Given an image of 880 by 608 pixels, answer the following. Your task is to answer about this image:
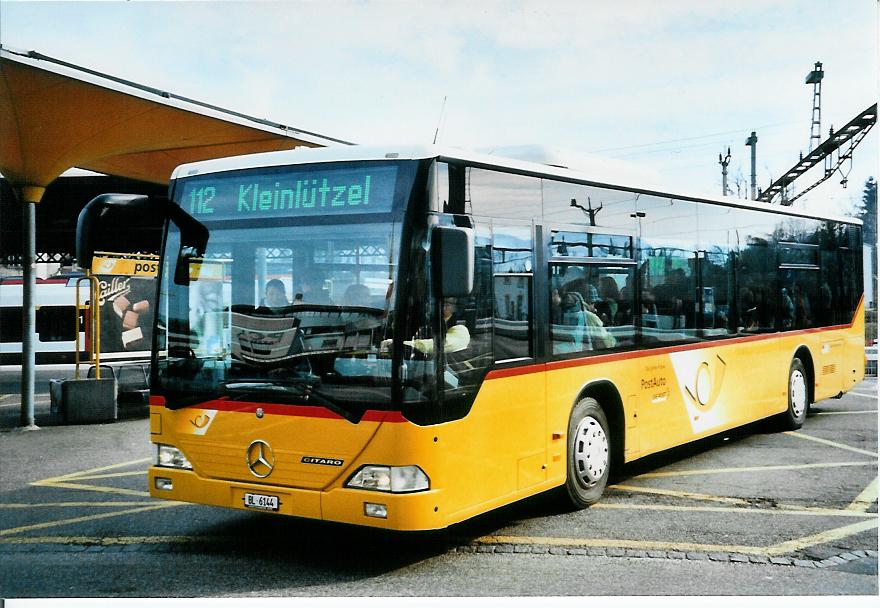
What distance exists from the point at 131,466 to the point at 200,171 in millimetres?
4868

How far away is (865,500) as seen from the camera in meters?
8.33

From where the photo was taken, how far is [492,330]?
6602 mm

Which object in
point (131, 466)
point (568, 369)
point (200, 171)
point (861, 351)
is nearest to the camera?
point (200, 171)

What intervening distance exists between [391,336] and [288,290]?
782mm

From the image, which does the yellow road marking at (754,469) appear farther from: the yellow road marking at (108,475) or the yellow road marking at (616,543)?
the yellow road marking at (108,475)

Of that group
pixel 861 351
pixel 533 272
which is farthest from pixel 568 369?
pixel 861 351

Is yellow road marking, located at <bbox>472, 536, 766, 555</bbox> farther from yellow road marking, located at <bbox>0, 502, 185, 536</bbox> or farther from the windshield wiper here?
yellow road marking, located at <bbox>0, 502, 185, 536</bbox>

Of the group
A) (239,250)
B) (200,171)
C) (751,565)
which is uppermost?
(200,171)

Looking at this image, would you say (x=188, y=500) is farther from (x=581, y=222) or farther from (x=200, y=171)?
(x=581, y=222)

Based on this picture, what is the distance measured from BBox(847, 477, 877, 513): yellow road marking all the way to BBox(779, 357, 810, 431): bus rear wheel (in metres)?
3.11

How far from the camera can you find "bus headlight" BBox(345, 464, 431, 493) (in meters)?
5.84

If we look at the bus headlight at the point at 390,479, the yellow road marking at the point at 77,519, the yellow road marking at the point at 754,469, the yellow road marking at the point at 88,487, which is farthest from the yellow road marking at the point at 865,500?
the yellow road marking at the point at 88,487

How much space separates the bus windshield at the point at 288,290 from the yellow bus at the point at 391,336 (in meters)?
0.01

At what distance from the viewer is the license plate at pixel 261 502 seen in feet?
20.4
